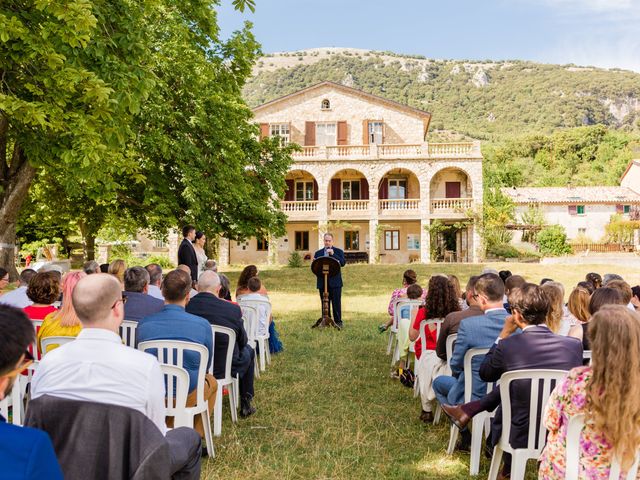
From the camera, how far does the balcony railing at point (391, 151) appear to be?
30.9 meters

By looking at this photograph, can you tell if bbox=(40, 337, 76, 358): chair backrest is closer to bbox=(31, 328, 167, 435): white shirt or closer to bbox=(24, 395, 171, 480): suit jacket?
bbox=(31, 328, 167, 435): white shirt

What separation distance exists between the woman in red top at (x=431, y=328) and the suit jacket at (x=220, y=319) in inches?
69.3

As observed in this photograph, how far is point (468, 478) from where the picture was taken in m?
3.88

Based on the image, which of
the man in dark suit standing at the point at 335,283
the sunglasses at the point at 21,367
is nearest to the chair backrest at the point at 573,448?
the sunglasses at the point at 21,367

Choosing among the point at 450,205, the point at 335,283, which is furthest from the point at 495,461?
the point at 450,205

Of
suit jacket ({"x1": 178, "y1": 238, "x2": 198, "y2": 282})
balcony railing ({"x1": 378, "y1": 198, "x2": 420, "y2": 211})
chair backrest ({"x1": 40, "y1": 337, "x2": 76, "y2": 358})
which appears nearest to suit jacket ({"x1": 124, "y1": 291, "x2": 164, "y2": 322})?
chair backrest ({"x1": 40, "y1": 337, "x2": 76, "y2": 358})

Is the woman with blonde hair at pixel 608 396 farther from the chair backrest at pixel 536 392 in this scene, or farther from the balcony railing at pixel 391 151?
the balcony railing at pixel 391 151

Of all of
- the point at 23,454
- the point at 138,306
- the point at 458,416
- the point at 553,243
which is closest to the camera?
the point at 23,454

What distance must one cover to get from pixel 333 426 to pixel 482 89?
145770 millimetres

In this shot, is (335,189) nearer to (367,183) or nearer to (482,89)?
(367,183)

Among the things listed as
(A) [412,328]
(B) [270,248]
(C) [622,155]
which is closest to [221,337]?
(A) [412,328]

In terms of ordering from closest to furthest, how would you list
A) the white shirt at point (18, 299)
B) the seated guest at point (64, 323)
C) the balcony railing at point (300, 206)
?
the seated guest at point (64, 323)
the white shirt at point (18, 299)
the balcony railing at point (300, 206)

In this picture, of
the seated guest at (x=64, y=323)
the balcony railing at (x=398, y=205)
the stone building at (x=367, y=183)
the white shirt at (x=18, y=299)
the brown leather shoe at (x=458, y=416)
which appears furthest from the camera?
the balcony railing at (x=398, y=205)

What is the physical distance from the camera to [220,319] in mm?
4914
